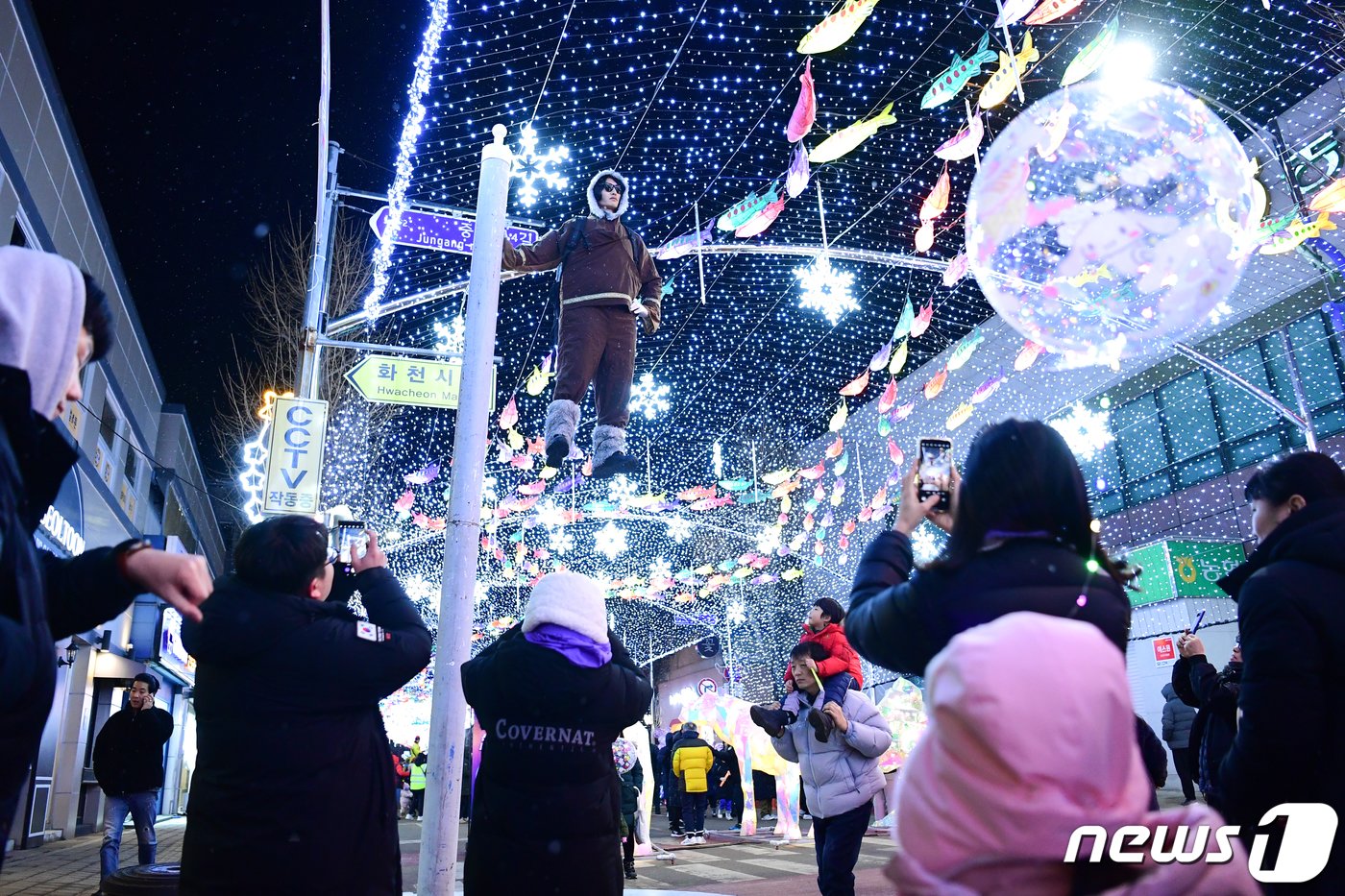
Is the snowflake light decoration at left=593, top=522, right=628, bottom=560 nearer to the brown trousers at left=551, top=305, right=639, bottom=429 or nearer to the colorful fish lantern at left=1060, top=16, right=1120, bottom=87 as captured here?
the colorful fish lantern at left=1060, top=16, right=1120, bottom=87

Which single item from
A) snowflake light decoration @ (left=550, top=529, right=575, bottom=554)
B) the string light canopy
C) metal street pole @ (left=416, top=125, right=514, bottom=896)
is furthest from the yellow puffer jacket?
snowflake light decoration @ (left=550, top=529, right=575, bottom=554)

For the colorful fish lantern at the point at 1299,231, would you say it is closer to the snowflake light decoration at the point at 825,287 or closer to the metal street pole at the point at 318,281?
the snowflake light decoration at the point at 825,287

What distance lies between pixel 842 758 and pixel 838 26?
549cm

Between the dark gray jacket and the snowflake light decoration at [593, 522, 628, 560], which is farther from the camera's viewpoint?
the snowflake light decoration at [593, 522, 628, 560]

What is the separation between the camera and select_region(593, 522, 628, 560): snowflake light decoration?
2942cm

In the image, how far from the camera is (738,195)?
1365 centimetres

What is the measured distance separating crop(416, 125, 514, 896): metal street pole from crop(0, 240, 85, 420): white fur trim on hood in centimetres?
240

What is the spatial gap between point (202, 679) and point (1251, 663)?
295 cm

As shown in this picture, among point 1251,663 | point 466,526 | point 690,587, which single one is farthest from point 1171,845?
point 690,587

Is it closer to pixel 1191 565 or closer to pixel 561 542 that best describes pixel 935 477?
pixel 1191 565

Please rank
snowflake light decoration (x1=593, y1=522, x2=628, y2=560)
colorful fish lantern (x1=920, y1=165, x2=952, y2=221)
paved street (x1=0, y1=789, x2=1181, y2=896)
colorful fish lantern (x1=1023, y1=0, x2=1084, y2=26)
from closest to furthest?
colorful fish lantern (x1=1023, y1=0, x2=1084, y2=26), paved street (x1=0, y1=789, x2=1181, y2=896), colorful fish lantern (x1=920, y1=165, x2=952, y2=221), snowflake light decoration (x1=593, y1=522, x2=628, y2=560)

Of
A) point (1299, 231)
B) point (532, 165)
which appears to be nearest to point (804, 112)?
point (532, 165)

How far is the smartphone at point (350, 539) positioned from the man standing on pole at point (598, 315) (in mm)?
1733

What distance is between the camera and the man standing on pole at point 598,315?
218 inches
